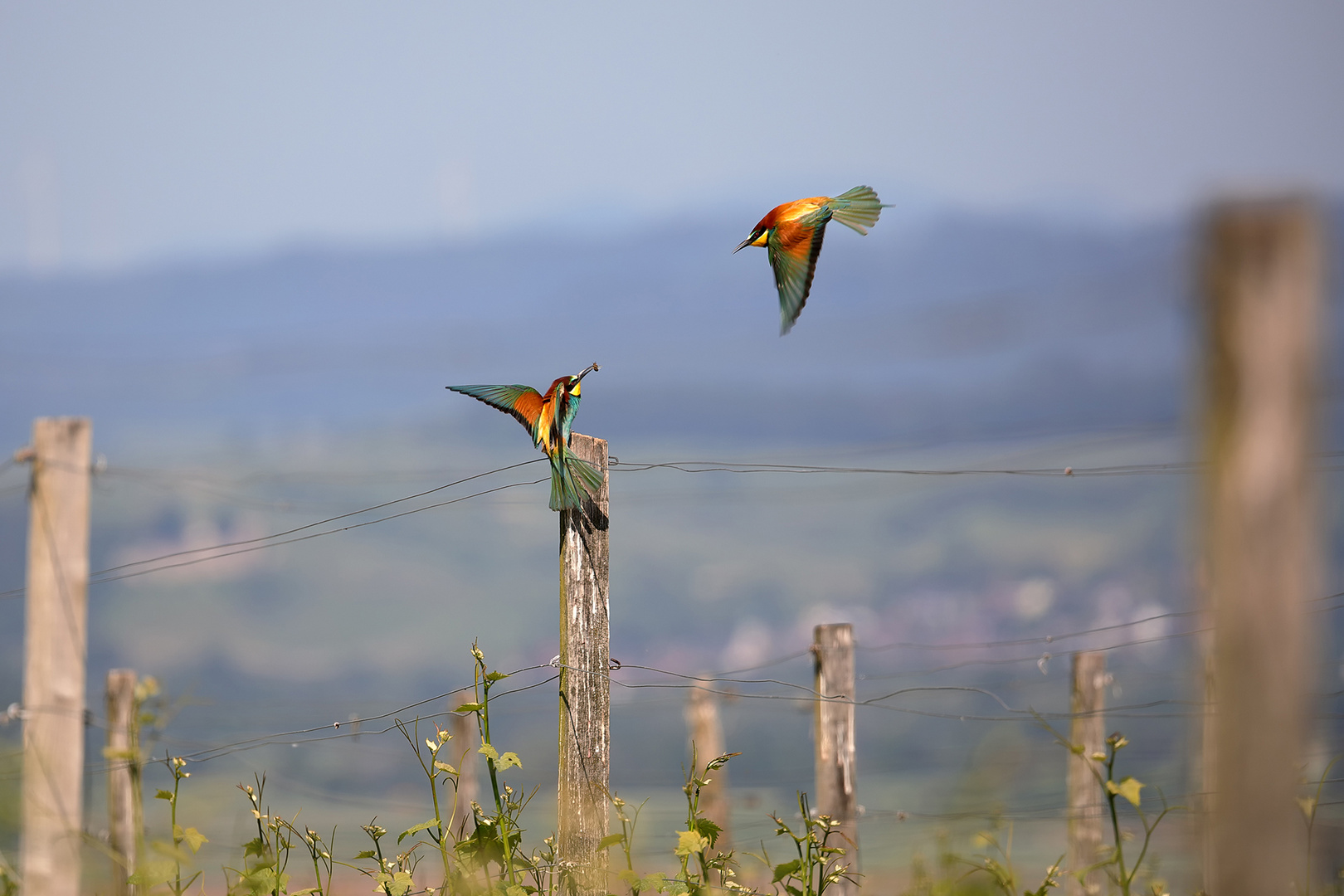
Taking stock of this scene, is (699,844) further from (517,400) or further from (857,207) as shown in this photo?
(857,207)

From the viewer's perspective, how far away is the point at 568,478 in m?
3.69

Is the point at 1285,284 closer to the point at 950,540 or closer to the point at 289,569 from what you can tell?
the point at 289,569

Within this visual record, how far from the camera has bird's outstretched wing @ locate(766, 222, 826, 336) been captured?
14.0 ft

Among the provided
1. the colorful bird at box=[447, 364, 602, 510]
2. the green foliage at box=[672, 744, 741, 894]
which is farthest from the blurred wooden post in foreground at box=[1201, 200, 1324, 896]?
the colorful bird at box=[447, 364, 602, 510]

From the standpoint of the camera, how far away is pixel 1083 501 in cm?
14138

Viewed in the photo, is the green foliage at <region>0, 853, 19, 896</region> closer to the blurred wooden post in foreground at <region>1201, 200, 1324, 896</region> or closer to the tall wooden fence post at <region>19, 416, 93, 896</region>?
the tall wooden fence post at <region>19, 416, 93, 896</region>

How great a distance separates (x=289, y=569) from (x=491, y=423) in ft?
184

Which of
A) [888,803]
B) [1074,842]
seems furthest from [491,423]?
[1074,842]

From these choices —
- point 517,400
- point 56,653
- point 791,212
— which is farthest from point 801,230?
point 56,653

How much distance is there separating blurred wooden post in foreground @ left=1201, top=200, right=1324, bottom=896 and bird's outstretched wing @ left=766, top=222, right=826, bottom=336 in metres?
2.53

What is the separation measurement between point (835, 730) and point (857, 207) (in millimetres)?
2514

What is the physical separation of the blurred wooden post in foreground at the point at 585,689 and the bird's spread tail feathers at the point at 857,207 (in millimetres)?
1463

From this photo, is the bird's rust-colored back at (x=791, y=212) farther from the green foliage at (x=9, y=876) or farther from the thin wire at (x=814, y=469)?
the green foliage at (x=9, y=876)

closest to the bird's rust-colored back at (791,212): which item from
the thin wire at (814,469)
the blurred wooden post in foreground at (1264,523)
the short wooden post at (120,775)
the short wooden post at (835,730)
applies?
the thin wire at (814,469)
